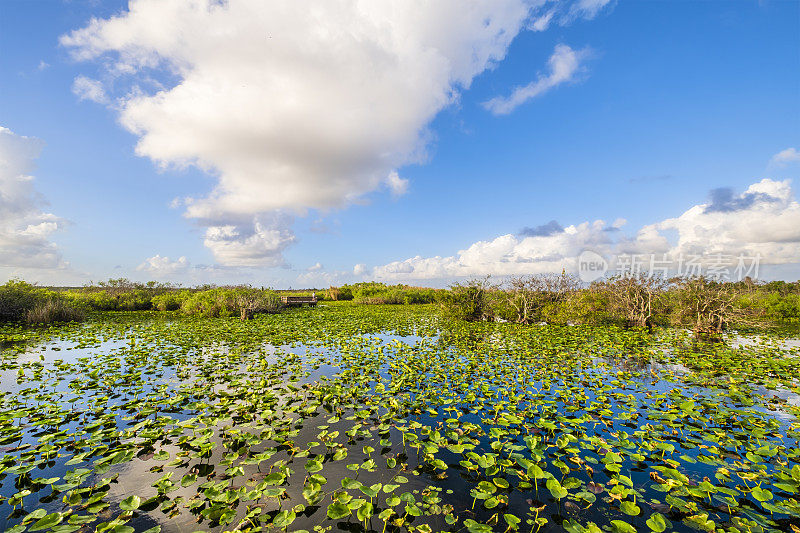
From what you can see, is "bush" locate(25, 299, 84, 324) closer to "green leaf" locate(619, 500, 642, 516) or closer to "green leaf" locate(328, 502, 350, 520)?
"green leaf" locate(328, 502, 350, 520)

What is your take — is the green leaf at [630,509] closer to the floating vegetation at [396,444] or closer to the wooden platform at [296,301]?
the floating vegetation at [396,444]

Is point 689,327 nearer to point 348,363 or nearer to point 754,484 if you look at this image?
point 754,484

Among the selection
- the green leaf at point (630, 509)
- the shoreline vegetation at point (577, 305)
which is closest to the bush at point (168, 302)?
the shoreline vegetation at point (577, 305)

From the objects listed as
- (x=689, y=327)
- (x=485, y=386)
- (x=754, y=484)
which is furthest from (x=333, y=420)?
(x=689, y=327)

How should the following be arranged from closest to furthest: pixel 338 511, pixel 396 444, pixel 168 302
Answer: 1. pixel 338 511
2. pixel 396 444
3. pixel 168 302

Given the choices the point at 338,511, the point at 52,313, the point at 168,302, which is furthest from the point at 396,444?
the point at 168,302

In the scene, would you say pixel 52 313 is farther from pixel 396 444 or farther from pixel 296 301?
pixel 396 444

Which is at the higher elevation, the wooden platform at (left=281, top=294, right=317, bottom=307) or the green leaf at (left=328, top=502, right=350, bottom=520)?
the wooden platform at (left=281, top=294, right=317, bottom=307)

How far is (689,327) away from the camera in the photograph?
16688 millimetres

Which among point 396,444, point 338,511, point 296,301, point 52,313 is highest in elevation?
point 52,313

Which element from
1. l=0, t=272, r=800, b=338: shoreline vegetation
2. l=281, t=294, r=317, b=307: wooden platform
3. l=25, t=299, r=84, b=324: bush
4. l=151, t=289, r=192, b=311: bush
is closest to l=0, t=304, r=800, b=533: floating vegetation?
l=0, t=272, r=800, b=338: shoreline vegetation

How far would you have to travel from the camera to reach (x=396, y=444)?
4520mm

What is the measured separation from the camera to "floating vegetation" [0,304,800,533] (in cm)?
309

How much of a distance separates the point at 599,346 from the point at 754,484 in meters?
8.75
